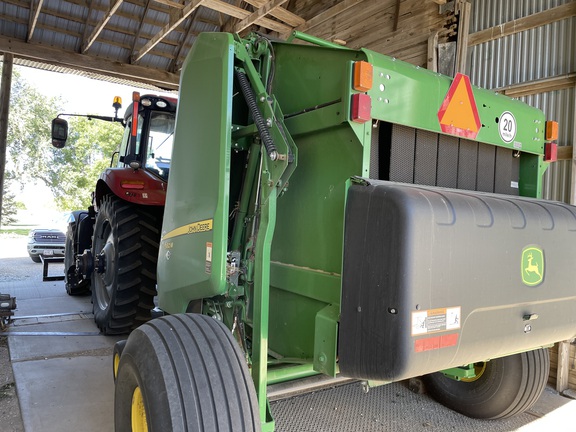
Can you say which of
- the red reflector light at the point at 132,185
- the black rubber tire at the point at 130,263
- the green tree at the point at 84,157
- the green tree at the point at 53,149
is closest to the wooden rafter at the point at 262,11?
the red reflector light at the point at 132,185

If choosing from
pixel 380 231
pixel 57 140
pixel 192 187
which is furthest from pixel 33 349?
pixel 380 231

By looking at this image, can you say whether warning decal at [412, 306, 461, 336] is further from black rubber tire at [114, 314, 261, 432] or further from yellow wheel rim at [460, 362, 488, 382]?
yellow wheel rim at [460, 362, 488, 382]

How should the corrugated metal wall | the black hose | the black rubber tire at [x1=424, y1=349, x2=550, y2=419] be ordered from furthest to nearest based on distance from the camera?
the corrugated metal wall < the black rubber tire at [x1=424, y1=349, x2=550, y2=419] < the black hose

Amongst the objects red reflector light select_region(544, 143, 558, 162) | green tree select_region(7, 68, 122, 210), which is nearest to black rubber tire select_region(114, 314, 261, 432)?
red reflector light select_region(544, 143, 558, 162)

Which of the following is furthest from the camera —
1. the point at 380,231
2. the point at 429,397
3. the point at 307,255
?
the point at 429,397

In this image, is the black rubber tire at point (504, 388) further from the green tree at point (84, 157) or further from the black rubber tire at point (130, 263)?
the green tree at point (84, 157)

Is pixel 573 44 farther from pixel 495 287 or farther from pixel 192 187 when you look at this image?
pixel 192 187

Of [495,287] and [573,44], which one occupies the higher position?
[573,44]

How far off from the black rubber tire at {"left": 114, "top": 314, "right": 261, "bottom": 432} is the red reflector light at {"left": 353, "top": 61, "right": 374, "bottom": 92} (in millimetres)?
1140

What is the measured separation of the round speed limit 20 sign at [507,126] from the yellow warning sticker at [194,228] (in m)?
1.57

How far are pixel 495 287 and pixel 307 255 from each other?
0.80m

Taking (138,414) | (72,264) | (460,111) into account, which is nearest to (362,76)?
(460,111)

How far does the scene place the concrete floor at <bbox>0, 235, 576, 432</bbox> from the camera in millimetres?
2816

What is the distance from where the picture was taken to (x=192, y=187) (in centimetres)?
224
